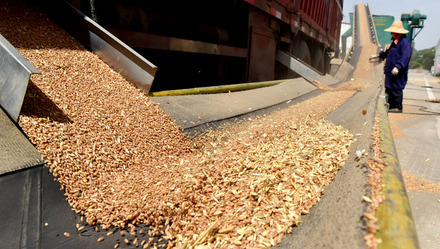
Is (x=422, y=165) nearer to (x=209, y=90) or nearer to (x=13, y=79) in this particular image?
(x=209, y=90)

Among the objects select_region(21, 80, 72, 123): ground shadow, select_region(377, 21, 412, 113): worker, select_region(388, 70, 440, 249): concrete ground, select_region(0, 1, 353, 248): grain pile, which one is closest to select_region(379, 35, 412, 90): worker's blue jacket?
select_region(377, 21, 412, 113): worker

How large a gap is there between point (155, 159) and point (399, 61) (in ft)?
15.1

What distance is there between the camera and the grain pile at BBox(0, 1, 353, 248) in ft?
4.10

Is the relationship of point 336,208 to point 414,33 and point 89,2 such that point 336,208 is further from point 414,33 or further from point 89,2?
point 414,33

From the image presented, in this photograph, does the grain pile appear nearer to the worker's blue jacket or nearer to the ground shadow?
the ground shadow

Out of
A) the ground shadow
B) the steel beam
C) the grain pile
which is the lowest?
the grain pile

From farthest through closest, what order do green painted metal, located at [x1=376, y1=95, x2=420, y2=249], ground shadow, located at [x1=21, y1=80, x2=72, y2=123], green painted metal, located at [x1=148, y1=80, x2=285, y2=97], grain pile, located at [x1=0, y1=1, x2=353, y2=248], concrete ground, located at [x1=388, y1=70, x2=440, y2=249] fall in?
green painted metal, located at [x1=148, y1=80, x2=285, y2=97] → concrete ground, located at [x1=388, y1=70, x2=440, y2=249] → ground shadow, located at [x1=21, y1=80, x2=72, y2=123] → grain pile, located at [x1=0, y1=1, x2=353, y2=248] → green painted metal, located at [x1=376, y1=95, x2=420, y2=249]

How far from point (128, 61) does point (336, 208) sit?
7.05ft

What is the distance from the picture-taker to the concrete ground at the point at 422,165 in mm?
2056

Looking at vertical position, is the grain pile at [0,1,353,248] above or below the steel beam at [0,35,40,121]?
below

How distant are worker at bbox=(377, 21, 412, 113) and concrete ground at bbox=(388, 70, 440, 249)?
433 mm

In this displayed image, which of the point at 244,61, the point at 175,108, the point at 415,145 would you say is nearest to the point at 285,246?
the point at 175,108

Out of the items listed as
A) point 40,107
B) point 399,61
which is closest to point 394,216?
point 40,107

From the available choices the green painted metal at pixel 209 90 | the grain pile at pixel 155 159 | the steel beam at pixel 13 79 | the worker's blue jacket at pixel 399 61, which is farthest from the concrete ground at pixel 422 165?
the steel beam at pixel 13 79
